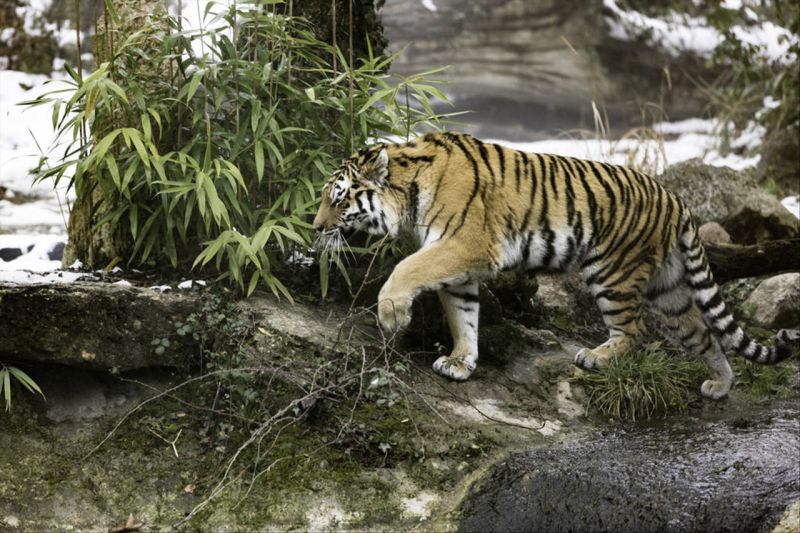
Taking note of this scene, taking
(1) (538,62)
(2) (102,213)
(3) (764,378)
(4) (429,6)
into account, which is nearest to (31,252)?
(2) (102,213)

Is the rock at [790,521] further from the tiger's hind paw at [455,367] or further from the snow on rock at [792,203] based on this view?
the snow on rock at [792,203]

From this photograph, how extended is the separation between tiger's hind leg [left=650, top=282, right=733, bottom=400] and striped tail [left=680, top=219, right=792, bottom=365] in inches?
1.9

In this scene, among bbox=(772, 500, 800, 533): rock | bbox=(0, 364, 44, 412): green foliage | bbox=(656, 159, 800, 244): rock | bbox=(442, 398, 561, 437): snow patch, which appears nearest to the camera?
bbox=(772, 500, 800, 533): rock

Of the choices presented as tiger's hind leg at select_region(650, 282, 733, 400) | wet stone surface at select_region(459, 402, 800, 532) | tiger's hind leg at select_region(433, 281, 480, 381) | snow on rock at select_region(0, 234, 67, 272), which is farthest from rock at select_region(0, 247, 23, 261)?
tiger's hind leg at select_region(650, 282, 733, 400)

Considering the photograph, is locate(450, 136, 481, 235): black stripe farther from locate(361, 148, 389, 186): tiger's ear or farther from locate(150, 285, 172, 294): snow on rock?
locate(150, 285, 172, 294): snow on rock

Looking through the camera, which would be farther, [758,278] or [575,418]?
[758,278]

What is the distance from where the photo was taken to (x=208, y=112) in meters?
4.81

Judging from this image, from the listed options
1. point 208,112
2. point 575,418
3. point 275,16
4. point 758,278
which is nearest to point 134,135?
point 208,112

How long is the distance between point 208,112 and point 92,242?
34.5 inches

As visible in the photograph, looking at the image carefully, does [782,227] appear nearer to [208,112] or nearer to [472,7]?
[208,112]

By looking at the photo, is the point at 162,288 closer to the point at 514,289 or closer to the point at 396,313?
the point at 396,313

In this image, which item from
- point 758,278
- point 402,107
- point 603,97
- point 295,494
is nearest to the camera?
point 295,494

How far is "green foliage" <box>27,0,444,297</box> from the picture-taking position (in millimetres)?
4422

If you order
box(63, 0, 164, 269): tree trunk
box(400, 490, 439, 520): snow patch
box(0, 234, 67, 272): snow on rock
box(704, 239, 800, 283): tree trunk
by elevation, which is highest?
box(63, 0, 164, 269): tree trunk
